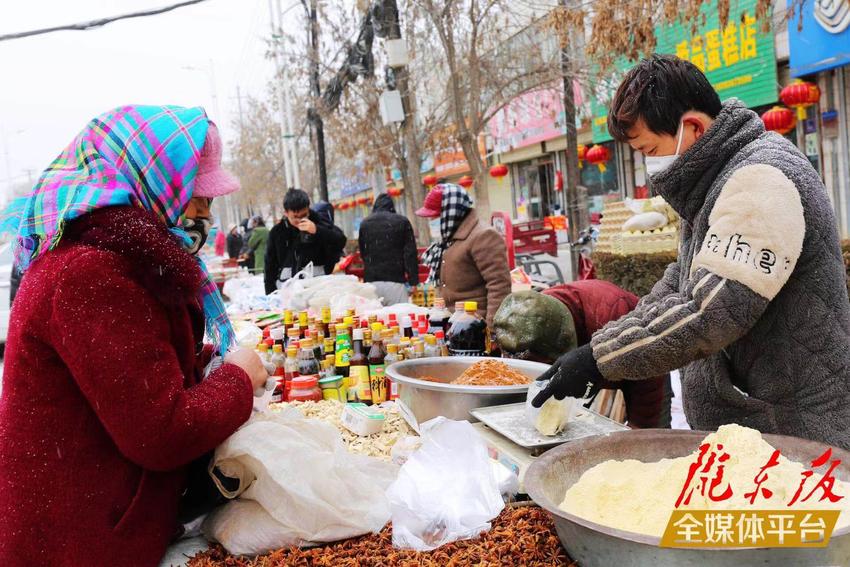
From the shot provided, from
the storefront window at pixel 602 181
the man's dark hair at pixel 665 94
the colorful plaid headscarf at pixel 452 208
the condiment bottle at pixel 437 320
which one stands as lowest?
the condiment bottle at pixel 437 320

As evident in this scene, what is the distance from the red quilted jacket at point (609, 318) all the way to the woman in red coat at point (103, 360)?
204 cm

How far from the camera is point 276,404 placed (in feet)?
9.02

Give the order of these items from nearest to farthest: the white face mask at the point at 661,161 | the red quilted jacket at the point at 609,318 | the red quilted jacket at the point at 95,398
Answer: the red quilted jacket at the point at 95,398
the white face mask at the point at 661,161
the red quilted jacket at the point at 609,318

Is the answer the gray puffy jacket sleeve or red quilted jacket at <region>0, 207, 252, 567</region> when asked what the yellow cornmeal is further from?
red quilted jacket at <region>0, 207, 252, 567</region>

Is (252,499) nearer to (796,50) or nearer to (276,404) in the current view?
(276,404)

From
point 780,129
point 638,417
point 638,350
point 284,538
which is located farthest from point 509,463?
point 780,129

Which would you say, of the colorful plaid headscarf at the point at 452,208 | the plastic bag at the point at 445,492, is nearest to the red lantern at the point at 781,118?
the colorful plaid headscarf at the point at 452,208

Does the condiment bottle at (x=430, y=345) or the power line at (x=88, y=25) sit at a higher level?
the power line at (x=88, y=25)

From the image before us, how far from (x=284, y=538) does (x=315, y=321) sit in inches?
77.7

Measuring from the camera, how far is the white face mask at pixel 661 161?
177 centimetres

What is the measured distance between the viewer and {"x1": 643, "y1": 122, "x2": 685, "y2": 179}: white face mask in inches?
69.7

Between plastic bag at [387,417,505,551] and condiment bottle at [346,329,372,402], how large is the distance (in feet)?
3.39

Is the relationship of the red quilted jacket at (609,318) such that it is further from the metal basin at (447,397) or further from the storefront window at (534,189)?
the storefront window at (534,189)

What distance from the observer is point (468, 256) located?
4395 mm
